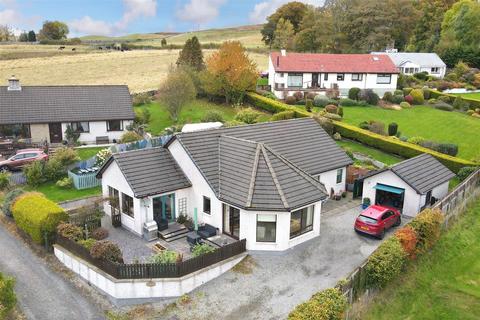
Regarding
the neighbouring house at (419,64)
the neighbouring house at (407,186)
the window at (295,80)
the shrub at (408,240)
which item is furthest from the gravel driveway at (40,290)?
the neighbouring house at (419,64)

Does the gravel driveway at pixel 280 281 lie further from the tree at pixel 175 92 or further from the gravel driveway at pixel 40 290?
the tree at pixel 175 92

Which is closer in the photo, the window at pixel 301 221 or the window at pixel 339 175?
the window at pixel 301 221

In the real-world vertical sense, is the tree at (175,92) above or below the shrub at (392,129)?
above

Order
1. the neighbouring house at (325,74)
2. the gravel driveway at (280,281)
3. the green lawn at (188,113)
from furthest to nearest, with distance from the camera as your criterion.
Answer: the neighbouring house at (325,74), the green lawn at (188,113), the gravel driveway at (280,281)

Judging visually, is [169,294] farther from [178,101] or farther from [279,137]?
[178,101]

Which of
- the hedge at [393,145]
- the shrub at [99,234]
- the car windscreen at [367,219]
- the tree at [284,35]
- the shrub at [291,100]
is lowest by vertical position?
the shrub at [99,234]

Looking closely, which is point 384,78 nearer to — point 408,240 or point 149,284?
point 408,240

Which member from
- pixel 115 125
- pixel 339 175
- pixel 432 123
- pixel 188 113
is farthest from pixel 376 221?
pixel 188 113
